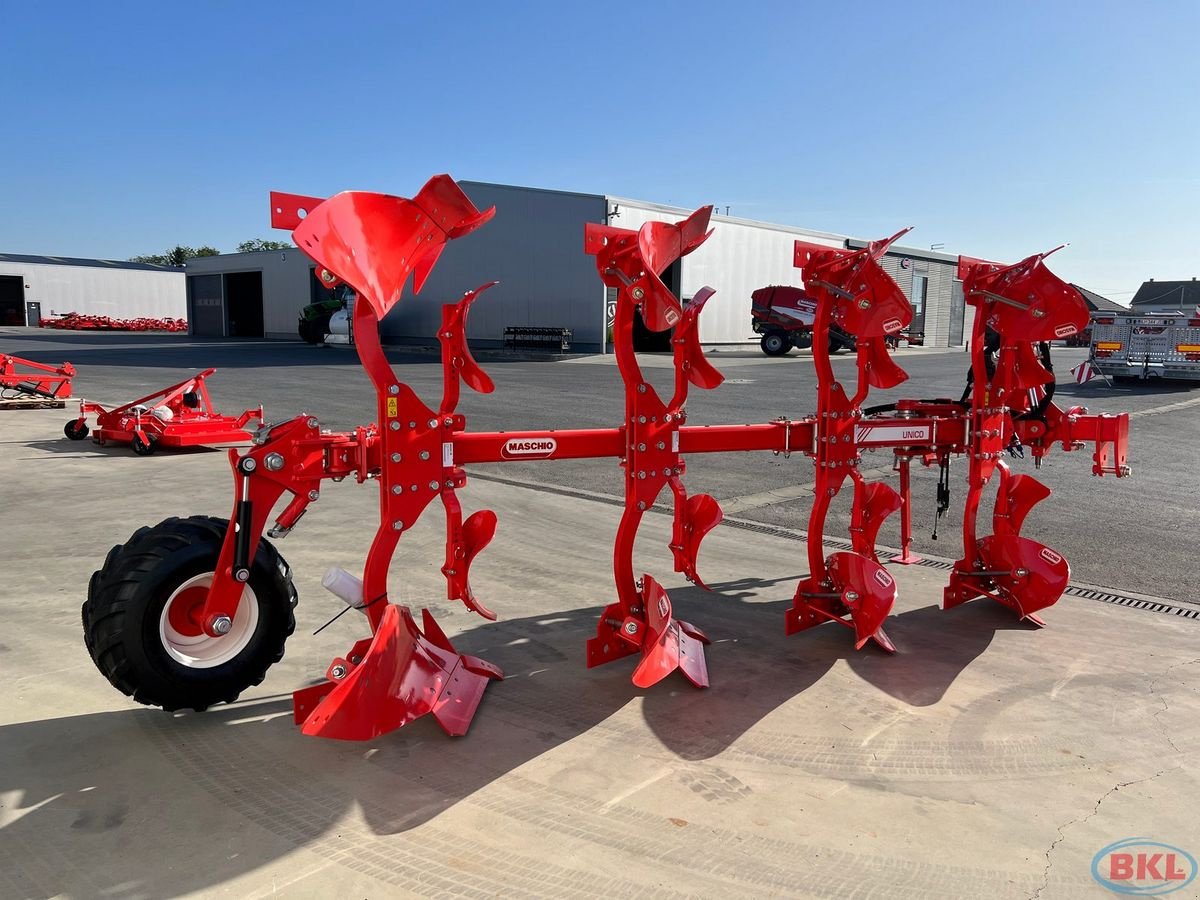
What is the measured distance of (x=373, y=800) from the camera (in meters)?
2.98

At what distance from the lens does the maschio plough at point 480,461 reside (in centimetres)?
333

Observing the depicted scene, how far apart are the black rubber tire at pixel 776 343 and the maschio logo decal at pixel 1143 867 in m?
28.8

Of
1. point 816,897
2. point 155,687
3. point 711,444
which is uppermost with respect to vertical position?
point 711,444

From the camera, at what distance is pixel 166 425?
997 cm

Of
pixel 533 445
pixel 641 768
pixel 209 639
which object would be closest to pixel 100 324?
pixel 209 639

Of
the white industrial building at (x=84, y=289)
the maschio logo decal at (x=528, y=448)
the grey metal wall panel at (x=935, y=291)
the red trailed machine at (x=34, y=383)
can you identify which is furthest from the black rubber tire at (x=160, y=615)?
the white industrial building at (x=84, y=289)

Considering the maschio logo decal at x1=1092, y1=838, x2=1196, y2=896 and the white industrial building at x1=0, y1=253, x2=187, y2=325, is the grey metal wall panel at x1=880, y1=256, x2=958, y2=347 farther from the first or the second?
the white industrial building at x1=0, y1=253, x2=187, y2=325

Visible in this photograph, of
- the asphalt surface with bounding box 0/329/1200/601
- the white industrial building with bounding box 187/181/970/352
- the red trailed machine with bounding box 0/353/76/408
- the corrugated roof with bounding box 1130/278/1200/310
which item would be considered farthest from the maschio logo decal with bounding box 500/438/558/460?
the corrugated roof with bounding box 1130/278/1200/310

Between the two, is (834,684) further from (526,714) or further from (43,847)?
(43,847)

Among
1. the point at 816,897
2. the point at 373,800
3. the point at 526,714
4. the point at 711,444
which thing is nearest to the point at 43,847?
the point at 373,800

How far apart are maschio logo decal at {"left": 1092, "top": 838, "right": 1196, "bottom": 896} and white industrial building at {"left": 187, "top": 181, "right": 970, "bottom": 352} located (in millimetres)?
23690

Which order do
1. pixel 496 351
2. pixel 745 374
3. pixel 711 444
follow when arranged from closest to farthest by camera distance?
pixel 711 444, pixel 745 374, pixel 496 351

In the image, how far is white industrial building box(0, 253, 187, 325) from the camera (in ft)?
186

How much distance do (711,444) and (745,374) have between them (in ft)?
62.2
